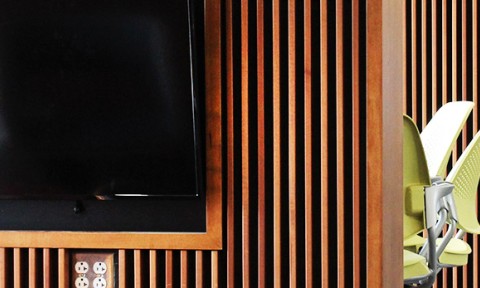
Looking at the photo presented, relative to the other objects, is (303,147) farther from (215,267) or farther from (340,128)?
(215,267)

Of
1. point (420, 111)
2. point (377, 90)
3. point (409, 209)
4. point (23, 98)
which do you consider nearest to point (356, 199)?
point (377, 90)

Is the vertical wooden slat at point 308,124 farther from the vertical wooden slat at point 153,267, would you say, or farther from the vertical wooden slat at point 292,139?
the vertical wooden slat at point 153,267

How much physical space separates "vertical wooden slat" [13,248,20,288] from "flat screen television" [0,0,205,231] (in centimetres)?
20

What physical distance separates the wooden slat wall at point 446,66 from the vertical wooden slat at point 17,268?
3173 mm

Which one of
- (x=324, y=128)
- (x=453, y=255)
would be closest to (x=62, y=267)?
(x=324, y=128)

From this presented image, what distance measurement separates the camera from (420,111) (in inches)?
197

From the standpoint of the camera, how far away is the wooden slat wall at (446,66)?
4.95 metres

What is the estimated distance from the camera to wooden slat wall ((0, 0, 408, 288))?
2.31 m

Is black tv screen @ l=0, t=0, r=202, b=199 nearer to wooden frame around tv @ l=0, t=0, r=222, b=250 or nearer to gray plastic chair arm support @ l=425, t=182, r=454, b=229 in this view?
wooden frame around tv @ l=0, t=0, r=222, b=250

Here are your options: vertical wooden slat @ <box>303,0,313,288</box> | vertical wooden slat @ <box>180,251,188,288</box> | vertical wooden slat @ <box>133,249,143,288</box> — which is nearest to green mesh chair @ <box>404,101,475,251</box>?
vertical wooden slat @ <box>303,0,313,288</box>

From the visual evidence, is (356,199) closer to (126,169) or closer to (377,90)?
(377,90)

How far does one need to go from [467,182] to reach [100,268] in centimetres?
181

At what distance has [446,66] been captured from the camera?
498cm

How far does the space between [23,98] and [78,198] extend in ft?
1.24
